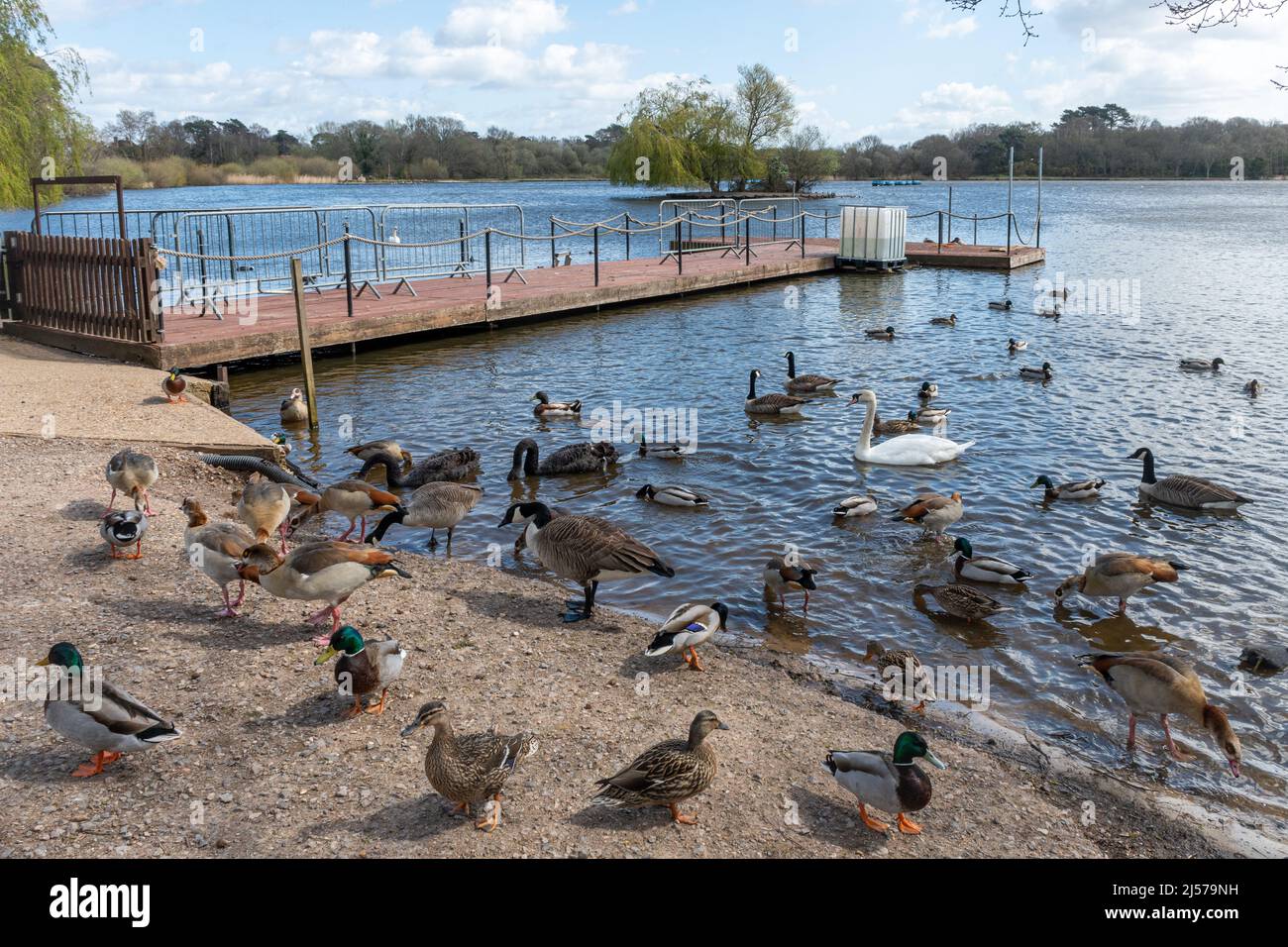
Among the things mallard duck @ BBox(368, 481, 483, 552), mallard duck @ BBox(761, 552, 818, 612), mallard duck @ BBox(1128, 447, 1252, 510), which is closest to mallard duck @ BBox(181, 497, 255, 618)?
mallard duck @ BBox(368, 481, 483, 552)

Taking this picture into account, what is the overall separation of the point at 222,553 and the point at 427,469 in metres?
5.28

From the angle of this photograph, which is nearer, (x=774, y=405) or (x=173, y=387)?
(x=173, y=387)

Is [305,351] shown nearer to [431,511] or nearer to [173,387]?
[173,387]

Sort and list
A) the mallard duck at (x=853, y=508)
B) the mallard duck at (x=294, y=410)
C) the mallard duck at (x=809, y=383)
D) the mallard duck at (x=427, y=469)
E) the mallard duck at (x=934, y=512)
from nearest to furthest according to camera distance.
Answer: the mallard duck at (x=934, y=512)
the mallard duck at (x=853, y=508)
the mallard duck at (x=427, y=469)
the mallard duck at (x=294, y=410)
the mallard duck at (x=809, y=383)

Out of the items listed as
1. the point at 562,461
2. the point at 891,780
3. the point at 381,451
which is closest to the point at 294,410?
the point at 381,451

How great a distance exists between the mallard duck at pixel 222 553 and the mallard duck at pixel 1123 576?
7.58 meters

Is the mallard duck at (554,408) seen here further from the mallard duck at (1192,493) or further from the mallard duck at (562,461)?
the mallard duck at (1192,493)

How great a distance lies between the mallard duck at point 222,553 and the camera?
7815mm

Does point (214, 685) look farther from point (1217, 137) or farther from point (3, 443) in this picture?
point (1217, 137)

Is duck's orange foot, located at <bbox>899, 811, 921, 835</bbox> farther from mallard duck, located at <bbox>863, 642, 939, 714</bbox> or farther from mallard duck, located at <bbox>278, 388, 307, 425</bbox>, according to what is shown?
mallard duck, located at <bbox>278, 388, 307, 425</bbox>

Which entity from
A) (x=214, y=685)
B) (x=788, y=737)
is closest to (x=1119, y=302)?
(x=788, y=737)

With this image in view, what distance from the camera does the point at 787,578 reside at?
9281mm

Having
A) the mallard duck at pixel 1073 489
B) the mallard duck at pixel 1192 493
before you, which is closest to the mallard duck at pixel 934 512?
the mallard duck at pixel 1073 489

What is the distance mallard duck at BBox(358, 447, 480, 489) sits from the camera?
511 inches
